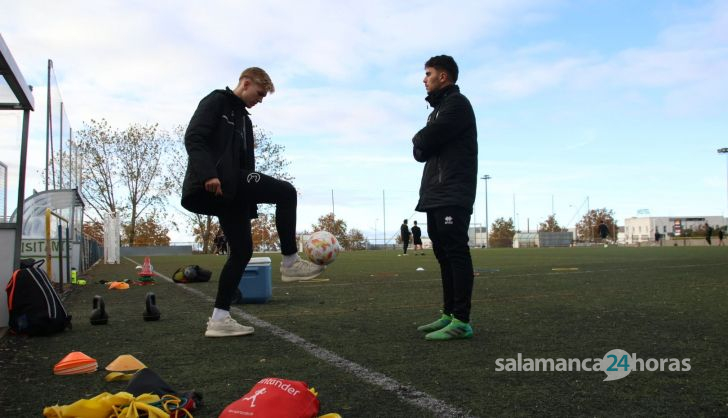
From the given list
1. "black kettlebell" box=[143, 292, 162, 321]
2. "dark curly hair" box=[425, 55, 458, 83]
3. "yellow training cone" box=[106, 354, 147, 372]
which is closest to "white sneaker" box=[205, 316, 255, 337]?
"yellow training cone" box=[106, 354, 147, 372]

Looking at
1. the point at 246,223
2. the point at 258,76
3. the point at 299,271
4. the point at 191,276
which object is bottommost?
the point at 191,276

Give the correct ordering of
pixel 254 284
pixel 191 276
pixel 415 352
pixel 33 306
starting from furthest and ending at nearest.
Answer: pixel 191 276 → pixel 254 284 → pixel 33 306 → pixel 415 352

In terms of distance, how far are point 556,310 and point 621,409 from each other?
3216 mm

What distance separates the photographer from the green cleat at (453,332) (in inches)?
159

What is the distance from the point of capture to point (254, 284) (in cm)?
670

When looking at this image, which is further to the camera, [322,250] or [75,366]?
[322,250]

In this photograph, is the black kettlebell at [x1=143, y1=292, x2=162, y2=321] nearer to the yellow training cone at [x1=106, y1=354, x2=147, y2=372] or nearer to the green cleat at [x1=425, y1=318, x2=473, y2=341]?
the yellow training cone at [x1=106, y1=354, x2=147, y2=372]

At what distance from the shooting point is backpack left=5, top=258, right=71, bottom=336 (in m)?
4.52

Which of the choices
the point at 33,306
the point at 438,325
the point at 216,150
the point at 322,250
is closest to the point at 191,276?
the point at 33,306

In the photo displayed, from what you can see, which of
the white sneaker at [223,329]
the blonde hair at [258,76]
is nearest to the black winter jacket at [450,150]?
the blonde hair at [258,76]

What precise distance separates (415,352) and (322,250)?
1510mm

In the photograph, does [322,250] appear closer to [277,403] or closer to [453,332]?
[453,332]

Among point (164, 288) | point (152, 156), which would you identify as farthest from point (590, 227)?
point (164, 288)

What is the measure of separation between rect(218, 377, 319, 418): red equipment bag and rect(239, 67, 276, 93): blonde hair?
2.52 m
